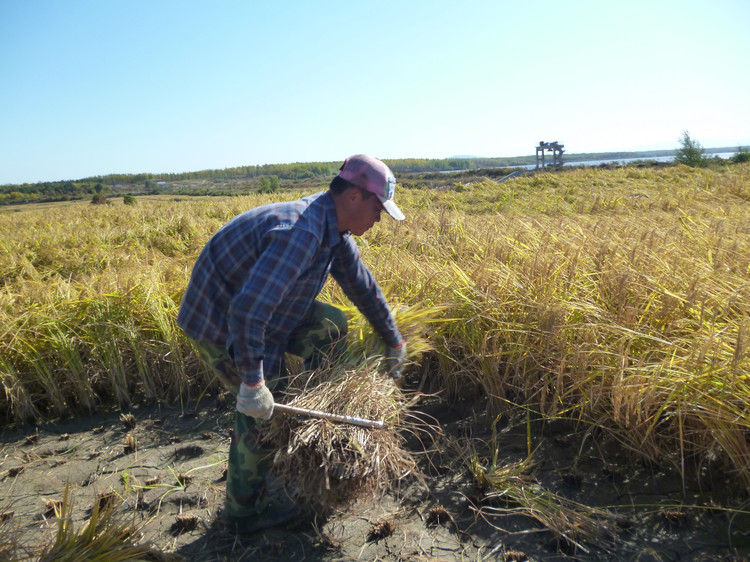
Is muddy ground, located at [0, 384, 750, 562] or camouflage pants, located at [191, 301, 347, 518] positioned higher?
camouflage pants, located at [191, 301, 347, 518]

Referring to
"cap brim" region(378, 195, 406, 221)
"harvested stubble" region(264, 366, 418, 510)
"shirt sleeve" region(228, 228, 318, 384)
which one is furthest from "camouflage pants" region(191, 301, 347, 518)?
"cap brim" region(378, 195, 406, 221)

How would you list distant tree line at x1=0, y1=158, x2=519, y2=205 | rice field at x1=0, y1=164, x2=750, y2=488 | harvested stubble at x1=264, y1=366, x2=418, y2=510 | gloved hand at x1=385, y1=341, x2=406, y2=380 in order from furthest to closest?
distant tree line at x1=0, y1=158, x2=519, y2=205, gloved hand at x1=385, y1=341, x2=406, y2=380, rice field at x1=0, y1=164, x2=750, y2=488, harvested stubble at x1=264, y1=366, x2=418, y2=510

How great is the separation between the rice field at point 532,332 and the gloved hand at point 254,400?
0.70 m

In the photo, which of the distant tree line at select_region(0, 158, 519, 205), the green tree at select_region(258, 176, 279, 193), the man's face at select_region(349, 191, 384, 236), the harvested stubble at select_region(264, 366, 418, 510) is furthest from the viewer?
the distant tree line at select_region(0, 158, 519, 205)

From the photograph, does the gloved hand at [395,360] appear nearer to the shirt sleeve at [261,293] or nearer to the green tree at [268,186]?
the shirt sleeve at [261,293]

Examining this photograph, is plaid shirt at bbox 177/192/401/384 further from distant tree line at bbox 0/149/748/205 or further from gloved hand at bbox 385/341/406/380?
distant tree line at bbox 0/149/748/205

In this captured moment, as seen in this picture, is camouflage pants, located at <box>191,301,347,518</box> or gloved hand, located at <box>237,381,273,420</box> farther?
camouflage pants, located at <box>191,301,347,518</box>

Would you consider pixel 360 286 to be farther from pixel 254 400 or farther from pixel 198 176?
pixel 198 176

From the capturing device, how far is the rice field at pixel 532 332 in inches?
72.3

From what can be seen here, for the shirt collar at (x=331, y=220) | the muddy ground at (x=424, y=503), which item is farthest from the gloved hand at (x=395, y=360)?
the shirt collar at (x=331, y=220)

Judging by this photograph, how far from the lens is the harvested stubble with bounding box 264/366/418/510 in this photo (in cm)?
158

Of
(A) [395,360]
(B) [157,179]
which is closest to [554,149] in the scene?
(A) [395,360]

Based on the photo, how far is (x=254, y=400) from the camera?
61.5 inches

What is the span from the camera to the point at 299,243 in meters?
1.54
